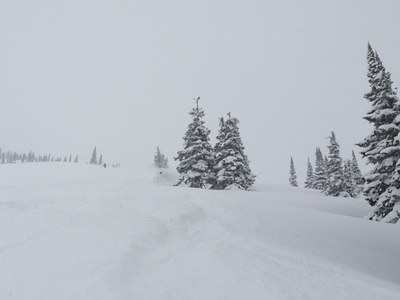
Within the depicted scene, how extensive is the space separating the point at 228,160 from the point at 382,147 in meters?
14.3

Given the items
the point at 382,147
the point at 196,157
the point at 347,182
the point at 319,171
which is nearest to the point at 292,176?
the point at 319,171

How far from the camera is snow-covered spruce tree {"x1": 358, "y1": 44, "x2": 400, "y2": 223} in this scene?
48.1ft

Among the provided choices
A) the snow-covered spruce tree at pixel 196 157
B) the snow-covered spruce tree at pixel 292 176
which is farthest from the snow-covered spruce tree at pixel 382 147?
the snow-covered spruce tree at pixel 292 176

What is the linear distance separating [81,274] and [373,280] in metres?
8.35

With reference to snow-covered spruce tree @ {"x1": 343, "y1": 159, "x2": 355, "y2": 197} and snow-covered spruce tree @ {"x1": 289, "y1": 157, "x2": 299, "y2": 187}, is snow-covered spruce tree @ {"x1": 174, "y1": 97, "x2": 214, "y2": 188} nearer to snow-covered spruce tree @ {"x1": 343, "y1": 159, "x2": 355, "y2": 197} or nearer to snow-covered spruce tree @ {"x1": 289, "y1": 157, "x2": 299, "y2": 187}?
snow-covered spruce tree @ {"x1": 343, "y1": 159, "x2": 355, "y2": 197}

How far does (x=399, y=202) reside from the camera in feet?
46.9

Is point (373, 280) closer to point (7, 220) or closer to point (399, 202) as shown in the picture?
point (399, 202)

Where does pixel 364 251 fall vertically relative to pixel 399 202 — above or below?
below

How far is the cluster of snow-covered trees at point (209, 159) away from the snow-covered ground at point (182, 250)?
1206 centimetres

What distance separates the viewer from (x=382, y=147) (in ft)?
50.6

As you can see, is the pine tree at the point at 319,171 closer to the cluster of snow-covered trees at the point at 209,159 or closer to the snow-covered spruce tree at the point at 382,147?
the cluster of snow-covered trees at the point at 209,159

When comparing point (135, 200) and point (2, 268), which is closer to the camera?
point (2, 268)

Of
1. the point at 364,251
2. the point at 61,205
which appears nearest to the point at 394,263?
the point at 364,251

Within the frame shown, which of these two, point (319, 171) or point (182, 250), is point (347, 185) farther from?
point (182, 250)
